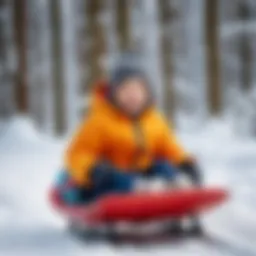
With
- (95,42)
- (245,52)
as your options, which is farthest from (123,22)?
(245,52)

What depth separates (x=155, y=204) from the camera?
0.82 meters

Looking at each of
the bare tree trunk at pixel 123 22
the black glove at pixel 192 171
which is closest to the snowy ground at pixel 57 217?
the black glove at pixel 192 171

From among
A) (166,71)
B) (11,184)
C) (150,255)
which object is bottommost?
(150,255)

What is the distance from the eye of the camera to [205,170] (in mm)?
906

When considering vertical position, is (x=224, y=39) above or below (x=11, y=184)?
above

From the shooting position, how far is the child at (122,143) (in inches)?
34.3

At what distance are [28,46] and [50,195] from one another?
16 centimetres

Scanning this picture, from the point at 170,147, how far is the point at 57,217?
129 mm

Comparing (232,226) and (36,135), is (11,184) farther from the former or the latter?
(232,226)

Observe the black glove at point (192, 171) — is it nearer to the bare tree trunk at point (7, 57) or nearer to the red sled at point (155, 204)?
the red sled at point (155, 204)

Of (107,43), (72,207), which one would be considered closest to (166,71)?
(107,43)

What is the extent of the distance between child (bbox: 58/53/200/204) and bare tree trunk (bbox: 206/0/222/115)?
0.09 meters

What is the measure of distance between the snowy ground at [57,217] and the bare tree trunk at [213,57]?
0.02 meters

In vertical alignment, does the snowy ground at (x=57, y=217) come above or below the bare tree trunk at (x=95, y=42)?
below
